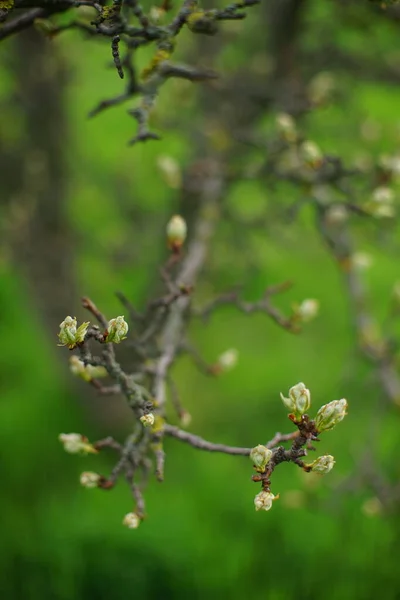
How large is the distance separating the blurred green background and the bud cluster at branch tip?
2.06 metres

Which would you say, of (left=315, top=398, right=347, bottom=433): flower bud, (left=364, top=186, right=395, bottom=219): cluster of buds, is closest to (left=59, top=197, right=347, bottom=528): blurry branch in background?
(left=315, top=398, right=347, bottom=433): flower bud

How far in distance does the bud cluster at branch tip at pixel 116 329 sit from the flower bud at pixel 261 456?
0.48 metres

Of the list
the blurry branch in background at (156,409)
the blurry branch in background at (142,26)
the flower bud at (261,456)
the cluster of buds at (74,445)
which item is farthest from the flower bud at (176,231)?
the flower bud at (261,456)

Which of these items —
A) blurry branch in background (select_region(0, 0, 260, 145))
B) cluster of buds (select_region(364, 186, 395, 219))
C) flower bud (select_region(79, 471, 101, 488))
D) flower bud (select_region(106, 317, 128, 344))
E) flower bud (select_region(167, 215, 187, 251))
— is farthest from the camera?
cluster of buds (select_region(364, 186, 395, 219))

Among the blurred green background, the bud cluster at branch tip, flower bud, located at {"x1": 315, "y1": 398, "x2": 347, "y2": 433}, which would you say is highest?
the bud cluster at branch tip

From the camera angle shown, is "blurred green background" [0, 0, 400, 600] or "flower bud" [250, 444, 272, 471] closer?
"flower bud" [250, 444, 272, 471]

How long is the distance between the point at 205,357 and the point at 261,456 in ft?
17.4

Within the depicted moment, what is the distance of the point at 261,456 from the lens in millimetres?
1687

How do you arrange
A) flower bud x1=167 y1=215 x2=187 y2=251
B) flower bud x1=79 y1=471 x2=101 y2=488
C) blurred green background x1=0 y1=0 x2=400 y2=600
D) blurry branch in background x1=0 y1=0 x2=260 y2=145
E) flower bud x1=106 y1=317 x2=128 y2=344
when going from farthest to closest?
1. blurred green background x1=0 y1=0 x2=400 y2=600
2. flower bud x1=167 y1=215 x2=187 y2=251
3. flower bud x1=79 y1=471 x2=101 y2=488
4. flower bud x1=106 y1=317 x2=128 y2=344
5. blurry branch in background x1=0 y1=0 x2=260 y2=145

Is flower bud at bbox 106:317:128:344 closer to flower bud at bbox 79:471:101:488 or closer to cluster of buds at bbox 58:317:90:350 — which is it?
cluster of buds at bbox 58:317:90:350

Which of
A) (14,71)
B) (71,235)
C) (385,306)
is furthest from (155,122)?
(385,306)

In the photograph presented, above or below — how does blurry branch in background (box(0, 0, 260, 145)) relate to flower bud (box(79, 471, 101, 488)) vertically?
above

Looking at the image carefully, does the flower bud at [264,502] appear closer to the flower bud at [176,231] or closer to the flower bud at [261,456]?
the flower bud at [261,456]

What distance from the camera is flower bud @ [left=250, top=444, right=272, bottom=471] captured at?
65.9 inches
